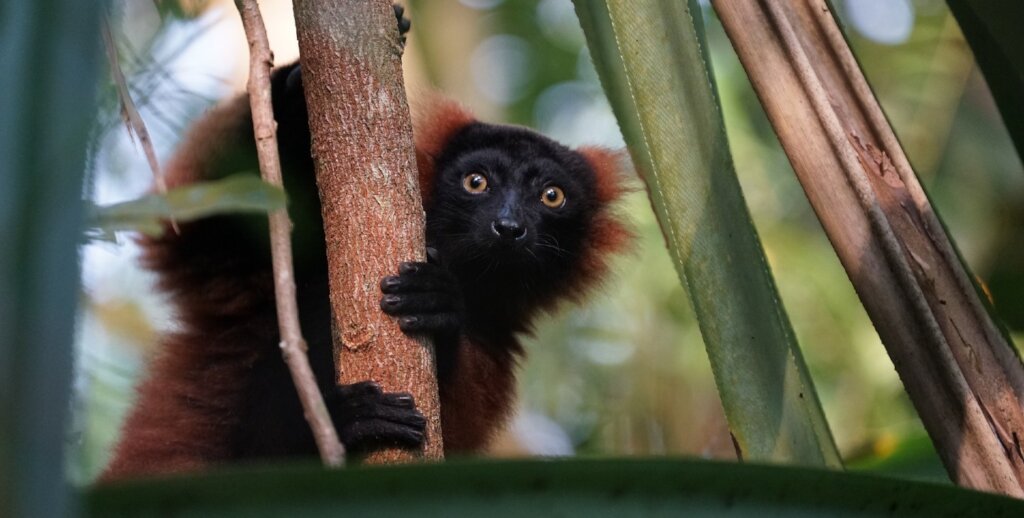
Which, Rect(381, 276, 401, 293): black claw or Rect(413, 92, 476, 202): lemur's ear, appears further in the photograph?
Rect(413, 92, 476, 202): lemur's ear

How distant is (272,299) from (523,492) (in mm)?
3122

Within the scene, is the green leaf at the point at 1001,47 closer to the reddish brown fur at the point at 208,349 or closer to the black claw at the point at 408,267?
→ the black claw at the point at 408,267

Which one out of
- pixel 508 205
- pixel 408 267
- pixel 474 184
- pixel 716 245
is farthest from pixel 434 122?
pixel 716 245

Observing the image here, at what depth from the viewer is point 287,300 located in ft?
4.95

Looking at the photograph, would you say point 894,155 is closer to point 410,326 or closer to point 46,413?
point 410,326

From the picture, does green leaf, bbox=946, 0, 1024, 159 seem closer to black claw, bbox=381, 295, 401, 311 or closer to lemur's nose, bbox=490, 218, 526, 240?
black claw, bbox=381, 295, 401, 311

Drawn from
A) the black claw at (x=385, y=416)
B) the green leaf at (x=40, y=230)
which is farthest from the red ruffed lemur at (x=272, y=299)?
the green leaf at (x=40, y=230)

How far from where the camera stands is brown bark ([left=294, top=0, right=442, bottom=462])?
2260 mm

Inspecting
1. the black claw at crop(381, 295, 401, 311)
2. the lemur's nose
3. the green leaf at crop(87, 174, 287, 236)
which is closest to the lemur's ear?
the lemur's nose

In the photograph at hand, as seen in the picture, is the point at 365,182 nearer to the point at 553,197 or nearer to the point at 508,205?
the point at 508,205

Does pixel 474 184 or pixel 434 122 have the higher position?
pixel 434 122

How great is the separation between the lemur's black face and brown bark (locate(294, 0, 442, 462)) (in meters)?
1.83

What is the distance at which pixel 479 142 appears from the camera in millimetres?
4715

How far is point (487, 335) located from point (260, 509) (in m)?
3.58
